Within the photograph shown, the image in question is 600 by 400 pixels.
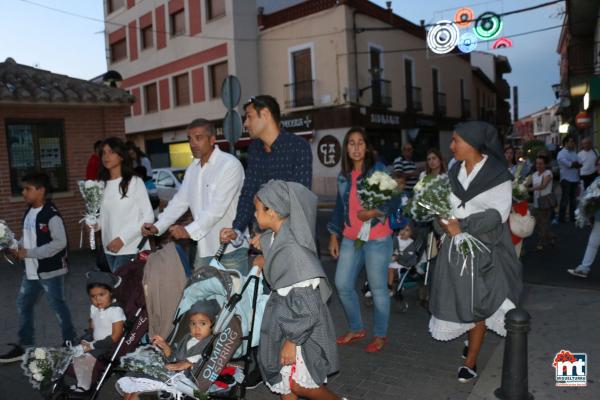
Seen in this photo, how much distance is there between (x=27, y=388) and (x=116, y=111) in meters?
7.64

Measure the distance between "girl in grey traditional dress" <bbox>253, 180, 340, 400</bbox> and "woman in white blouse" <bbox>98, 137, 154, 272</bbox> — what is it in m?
1.98

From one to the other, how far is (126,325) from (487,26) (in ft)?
50.3

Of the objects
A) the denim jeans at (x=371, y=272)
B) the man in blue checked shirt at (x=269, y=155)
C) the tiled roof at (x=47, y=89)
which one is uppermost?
the tiled roof at (x=47, y=89)

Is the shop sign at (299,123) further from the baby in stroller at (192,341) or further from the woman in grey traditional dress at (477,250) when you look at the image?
the baby in stroller at (192,341)

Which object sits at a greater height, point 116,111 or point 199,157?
point 116,111

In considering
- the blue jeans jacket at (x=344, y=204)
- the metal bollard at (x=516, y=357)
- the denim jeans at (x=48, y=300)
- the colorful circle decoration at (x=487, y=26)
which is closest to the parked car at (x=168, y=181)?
the denim jeans at (x=48, y=300)

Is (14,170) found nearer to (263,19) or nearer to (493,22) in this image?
(493,22)

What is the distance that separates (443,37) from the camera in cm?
1856

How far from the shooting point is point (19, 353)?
15.6 feet

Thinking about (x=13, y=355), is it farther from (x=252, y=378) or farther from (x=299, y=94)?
(x=299, y=94)

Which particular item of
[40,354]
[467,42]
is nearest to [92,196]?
[40,354]

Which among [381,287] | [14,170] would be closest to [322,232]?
[14,170]

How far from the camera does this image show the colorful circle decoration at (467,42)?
54.0 feet

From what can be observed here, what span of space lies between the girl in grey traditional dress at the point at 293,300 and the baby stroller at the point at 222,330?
1.02 ft
